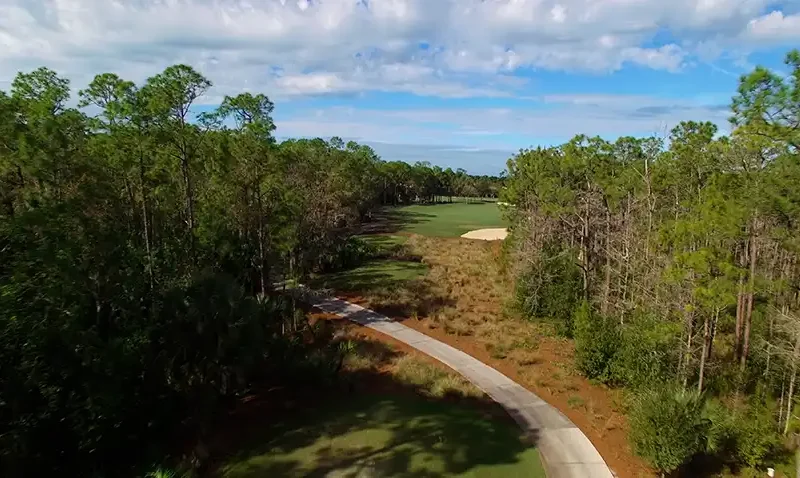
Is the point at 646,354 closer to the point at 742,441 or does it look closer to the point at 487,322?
the point at 742,441

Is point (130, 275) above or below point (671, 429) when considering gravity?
above

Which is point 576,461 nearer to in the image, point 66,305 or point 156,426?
point 156,426

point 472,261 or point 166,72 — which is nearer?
point 166,72

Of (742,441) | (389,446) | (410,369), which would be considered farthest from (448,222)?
(389,446)

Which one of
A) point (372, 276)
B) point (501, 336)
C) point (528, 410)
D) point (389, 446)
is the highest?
point (372, 276)

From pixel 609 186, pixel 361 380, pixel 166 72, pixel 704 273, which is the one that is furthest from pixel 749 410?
pixel 166 72

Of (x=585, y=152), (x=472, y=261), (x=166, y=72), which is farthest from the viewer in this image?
(x=472, y=261)
